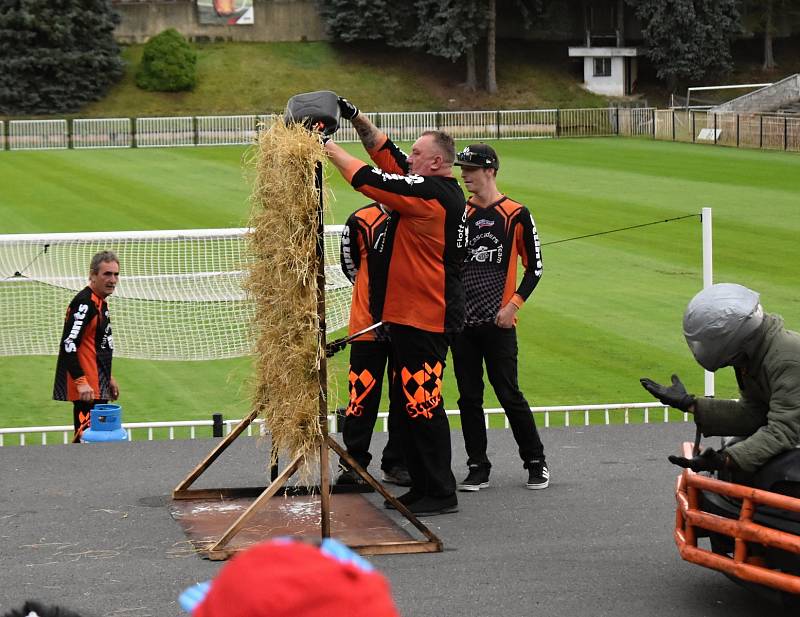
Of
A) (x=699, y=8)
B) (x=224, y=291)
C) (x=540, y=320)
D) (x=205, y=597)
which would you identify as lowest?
(x=540, y=320)

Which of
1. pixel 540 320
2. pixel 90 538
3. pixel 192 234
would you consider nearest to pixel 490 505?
pixel 90 538

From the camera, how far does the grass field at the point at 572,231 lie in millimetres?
14477

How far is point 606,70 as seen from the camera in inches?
2709

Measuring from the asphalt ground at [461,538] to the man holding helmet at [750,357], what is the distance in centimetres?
83

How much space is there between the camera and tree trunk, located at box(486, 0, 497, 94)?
214ft

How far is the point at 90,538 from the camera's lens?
25.5 ft

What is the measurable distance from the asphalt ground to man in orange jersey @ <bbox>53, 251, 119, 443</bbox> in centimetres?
50

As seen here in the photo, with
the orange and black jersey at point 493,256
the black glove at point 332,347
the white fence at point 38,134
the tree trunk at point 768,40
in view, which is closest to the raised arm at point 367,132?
the orange and black jersey at point 493,256

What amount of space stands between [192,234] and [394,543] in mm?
5114

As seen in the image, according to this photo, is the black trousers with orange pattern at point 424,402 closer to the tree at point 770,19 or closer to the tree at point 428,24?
the tree at point 428,24

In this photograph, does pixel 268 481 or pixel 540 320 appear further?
pixel 540 320

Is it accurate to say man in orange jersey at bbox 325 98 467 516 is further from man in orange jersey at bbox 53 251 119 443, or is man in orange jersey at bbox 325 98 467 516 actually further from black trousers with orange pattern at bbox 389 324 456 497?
man in orange jersey at bbox 53 251 119 443

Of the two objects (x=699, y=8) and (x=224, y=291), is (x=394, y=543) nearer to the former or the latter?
(x=224, y=291)

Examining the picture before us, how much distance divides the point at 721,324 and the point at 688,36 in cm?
6208
